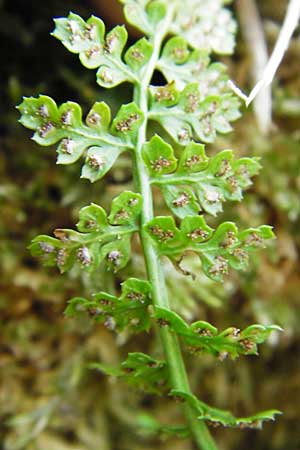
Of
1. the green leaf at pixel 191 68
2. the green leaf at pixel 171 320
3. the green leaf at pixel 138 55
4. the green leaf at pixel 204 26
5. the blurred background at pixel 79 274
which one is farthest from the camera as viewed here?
the blurred background at pixel 79 274

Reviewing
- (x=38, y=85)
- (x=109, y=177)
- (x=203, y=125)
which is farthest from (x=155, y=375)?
(x=38, y=85)

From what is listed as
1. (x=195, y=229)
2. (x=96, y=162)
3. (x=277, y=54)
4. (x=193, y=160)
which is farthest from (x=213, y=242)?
(x=277, y=54)

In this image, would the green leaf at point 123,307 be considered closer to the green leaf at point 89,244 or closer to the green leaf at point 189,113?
the green leaf at point 89,244

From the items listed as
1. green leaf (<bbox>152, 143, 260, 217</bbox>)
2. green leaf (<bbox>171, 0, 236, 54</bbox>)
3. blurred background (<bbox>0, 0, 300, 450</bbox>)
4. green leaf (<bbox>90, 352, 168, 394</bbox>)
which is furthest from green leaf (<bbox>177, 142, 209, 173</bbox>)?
blurred background (<bbox>0, 0, 300, 450</bbox>)

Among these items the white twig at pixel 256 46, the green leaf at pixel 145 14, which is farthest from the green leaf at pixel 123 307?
the white twig at pixel 256 46

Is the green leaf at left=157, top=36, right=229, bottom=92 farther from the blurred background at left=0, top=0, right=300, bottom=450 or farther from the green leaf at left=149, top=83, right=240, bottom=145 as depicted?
the blurred background at left=0, top=0, right=300, bottom=450

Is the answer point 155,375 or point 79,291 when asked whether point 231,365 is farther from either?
point 155,375
